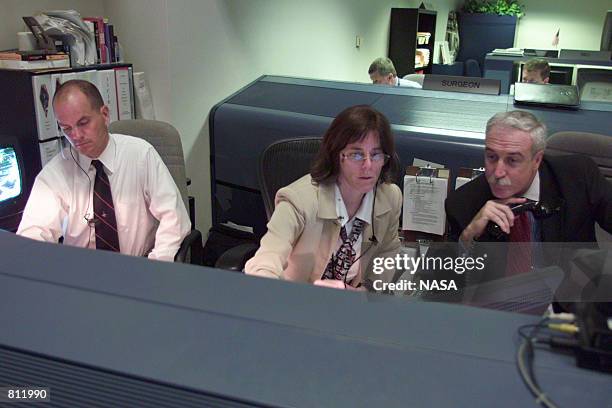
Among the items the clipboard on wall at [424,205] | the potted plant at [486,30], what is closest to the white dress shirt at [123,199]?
the clipboard on wall at [424,205]

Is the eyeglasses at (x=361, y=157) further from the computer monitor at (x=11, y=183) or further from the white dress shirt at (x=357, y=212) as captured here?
the computer monitor at (x=11, y=183)

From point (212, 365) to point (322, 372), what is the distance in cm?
10

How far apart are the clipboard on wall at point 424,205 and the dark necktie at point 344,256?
0.31 m

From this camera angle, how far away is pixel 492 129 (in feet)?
5.49

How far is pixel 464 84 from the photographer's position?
2.93 meters

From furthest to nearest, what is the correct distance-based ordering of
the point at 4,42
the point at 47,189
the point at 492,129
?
the point at 4,42 → the point at 47,189 → the point at 492,129

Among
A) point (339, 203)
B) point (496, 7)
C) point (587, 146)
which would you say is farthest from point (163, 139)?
point (496, 7)

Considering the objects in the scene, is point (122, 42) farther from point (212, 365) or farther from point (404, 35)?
point (404, 35)

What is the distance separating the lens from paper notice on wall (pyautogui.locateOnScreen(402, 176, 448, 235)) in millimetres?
1992

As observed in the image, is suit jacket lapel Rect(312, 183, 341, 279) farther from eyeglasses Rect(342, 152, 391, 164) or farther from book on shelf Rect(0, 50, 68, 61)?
book on shelf Rect(0, 50, 68, 61)

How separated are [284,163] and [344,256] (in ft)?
2.00

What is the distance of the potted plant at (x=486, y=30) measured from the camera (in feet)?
29.8

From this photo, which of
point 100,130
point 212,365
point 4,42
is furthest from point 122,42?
point 212,365

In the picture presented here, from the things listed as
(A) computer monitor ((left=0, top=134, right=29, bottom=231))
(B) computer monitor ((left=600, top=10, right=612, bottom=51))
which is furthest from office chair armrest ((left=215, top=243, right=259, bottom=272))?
(B) computer monitor ((left=600, top=10, right=612, bottom=51))
